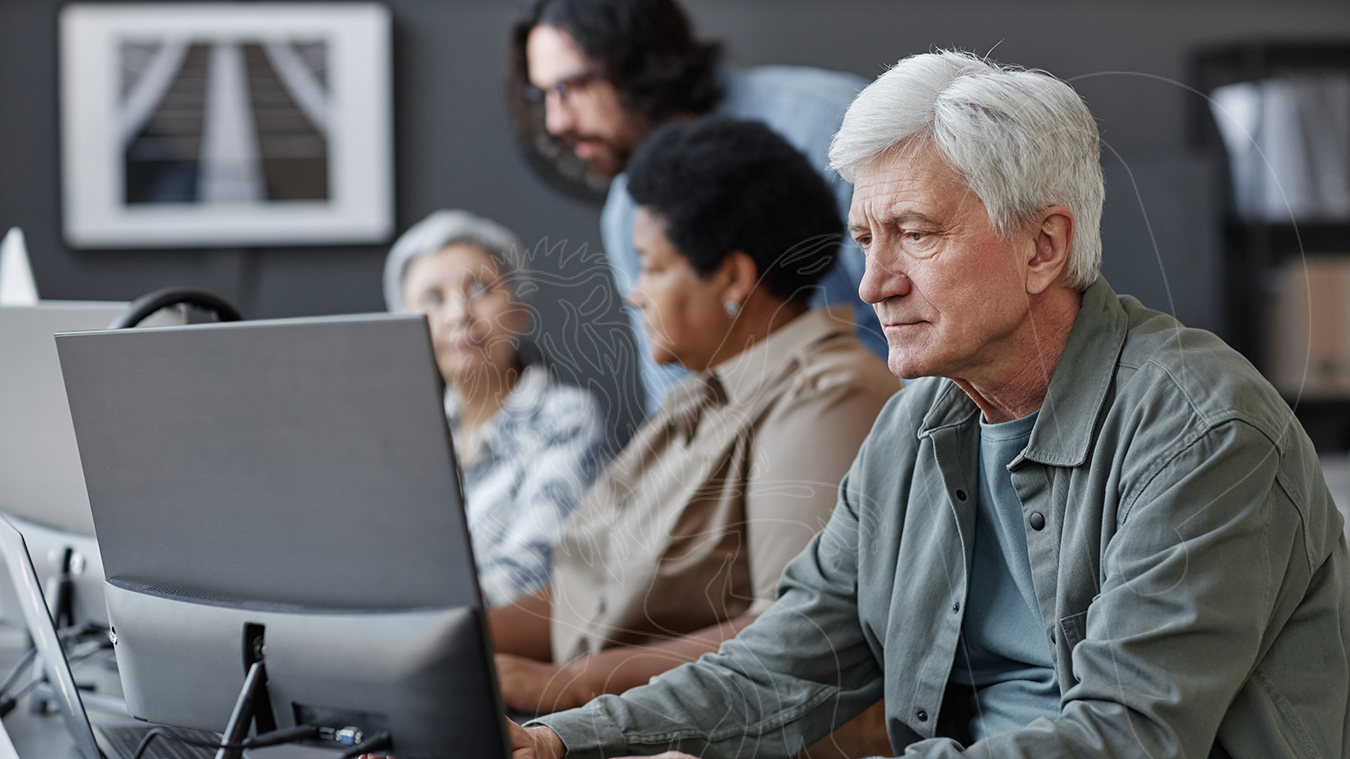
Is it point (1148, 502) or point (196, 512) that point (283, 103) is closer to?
point (196, 512)

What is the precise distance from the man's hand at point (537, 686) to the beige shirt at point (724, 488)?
54 millimetres

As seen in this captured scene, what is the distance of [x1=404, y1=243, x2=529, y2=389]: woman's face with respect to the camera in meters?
1.34

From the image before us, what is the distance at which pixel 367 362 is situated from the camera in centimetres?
65

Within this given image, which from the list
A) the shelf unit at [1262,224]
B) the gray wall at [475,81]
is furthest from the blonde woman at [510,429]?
the shelf unit at [1262,224]

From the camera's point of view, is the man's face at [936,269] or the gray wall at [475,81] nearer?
the man's face at [936,269]

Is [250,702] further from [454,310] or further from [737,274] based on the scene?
[454,310]

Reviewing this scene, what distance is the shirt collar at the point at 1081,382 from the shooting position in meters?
0.87

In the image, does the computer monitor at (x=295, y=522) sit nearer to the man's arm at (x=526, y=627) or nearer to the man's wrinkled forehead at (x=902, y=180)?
the man's wrinkled forehead at (x=902, y=180)

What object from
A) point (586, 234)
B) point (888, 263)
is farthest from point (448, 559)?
point (586, 234)

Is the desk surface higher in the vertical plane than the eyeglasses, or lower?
lower

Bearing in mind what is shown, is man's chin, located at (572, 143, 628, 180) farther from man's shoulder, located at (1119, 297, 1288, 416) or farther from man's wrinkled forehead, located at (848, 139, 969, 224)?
man's shoulder, located at (1119, 297, 1288, 416)

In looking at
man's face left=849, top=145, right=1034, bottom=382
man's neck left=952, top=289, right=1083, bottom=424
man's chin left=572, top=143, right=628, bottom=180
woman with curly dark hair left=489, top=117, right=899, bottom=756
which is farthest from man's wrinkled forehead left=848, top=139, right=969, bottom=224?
man's chin left=572, top=143, right=628, bottom=180

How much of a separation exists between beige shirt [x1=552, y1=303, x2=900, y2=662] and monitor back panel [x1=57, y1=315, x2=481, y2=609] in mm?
511

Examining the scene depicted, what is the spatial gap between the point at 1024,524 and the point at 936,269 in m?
0.23
